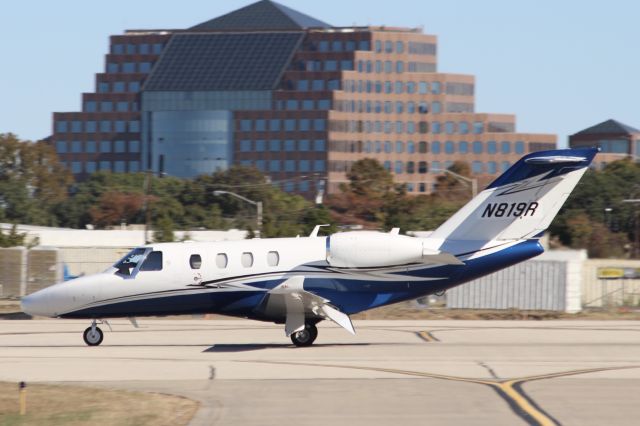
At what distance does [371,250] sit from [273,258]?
2191mm

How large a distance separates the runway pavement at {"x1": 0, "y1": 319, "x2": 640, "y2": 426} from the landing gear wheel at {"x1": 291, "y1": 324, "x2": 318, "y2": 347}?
200 mm

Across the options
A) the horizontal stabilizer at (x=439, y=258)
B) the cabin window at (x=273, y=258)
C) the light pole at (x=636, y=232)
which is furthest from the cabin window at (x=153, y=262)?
the light pole at (x=636, y=232)

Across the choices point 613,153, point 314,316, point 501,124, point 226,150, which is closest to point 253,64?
point 226,150

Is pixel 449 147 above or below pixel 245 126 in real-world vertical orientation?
below

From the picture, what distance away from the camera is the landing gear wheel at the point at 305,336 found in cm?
2559

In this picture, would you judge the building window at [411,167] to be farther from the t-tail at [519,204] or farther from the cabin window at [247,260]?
the cabin window at [247,260]

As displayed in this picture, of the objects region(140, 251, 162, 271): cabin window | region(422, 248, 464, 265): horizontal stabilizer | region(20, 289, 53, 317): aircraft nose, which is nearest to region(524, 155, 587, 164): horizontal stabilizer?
region(422, 248, 464, 265): horizontal stabilizer

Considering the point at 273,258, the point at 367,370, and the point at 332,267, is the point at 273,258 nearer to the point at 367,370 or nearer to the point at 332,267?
the point at 332,267

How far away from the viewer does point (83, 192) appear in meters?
117

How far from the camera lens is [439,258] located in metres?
24.6

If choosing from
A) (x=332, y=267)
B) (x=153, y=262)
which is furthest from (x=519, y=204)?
(x=153, y=262)

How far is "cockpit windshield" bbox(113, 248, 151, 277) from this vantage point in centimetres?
2591

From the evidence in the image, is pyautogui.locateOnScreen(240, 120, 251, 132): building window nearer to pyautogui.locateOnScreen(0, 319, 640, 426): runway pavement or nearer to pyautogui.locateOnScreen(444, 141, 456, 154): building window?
pyautogui.locateOnScreen(444, 141, 456, 154): building window

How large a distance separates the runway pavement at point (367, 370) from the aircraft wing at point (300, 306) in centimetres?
60
